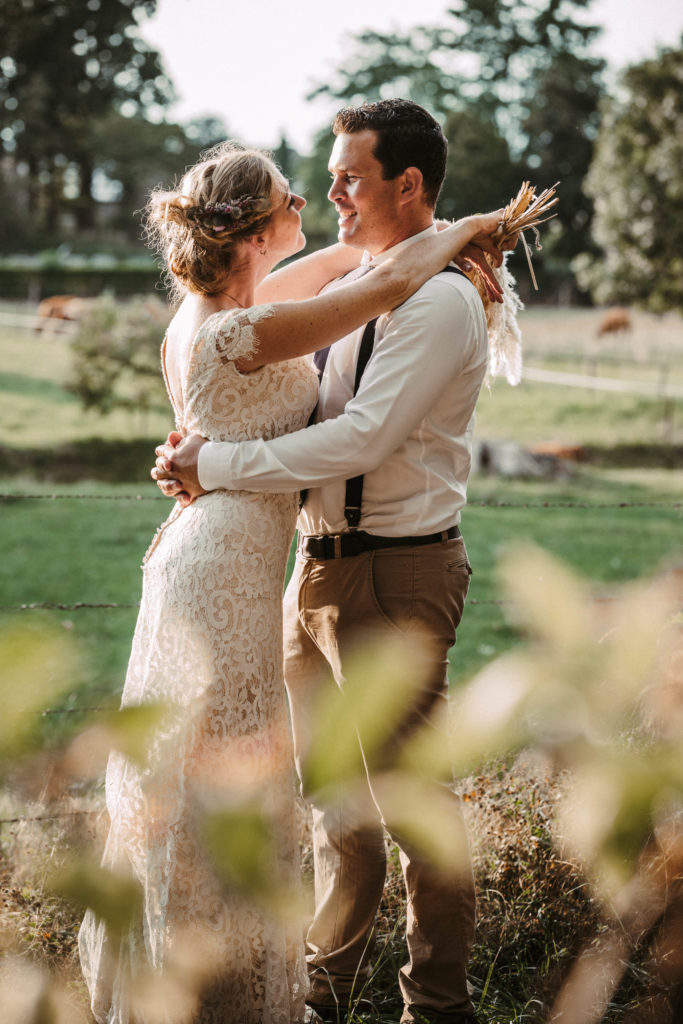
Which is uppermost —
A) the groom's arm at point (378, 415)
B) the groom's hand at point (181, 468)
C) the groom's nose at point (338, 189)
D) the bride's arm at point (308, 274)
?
the groom's nose at point (338, 189)

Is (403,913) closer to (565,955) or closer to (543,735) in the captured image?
(565,955)

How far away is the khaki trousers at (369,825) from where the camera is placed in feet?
9.01

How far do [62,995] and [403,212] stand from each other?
237 centimetres

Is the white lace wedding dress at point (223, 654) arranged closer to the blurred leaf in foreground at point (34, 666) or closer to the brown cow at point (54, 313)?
the blurred leaf in foreground at point (34, 666)

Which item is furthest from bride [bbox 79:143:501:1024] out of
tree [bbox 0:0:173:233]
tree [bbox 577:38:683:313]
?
tree [bbox 0:0:173:233]

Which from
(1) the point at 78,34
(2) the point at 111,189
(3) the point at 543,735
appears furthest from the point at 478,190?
(3) the point at 543,735

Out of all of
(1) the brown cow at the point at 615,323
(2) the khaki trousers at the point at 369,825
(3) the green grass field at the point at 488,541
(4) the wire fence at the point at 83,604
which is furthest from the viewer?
(1) the brown cow at the point at 615,323

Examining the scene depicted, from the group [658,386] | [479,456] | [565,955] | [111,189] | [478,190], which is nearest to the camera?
[565,955]

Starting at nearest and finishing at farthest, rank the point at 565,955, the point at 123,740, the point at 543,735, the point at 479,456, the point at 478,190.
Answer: the point at 123,740
the point at 543,735
the point at 565,955
the point at 479,456
the point at 478,190

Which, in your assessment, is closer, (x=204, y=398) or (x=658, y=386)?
(x=204, y=398)

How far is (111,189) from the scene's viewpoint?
5416 centimetres

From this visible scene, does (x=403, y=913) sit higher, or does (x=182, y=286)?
(x=182, y=286)

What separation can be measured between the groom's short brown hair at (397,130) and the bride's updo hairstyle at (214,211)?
25 cm

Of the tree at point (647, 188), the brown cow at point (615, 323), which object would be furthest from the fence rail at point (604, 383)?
the brown cow at point (615, 323)
